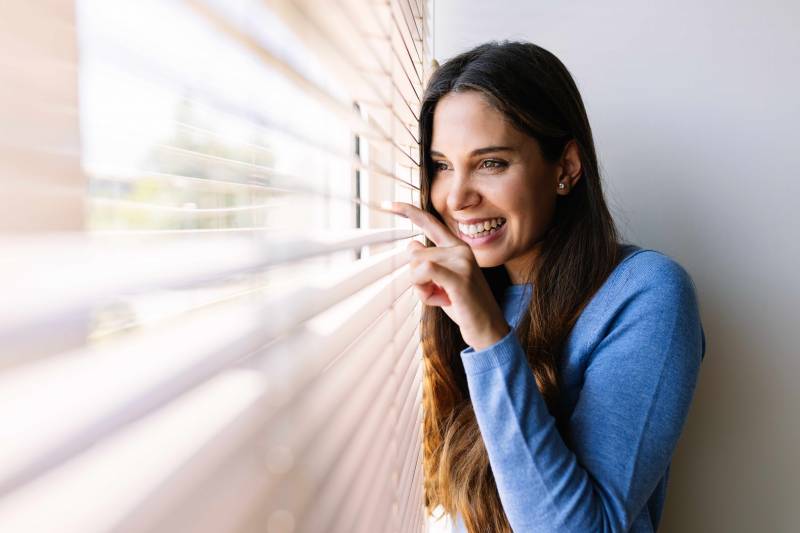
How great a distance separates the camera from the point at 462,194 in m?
1.11

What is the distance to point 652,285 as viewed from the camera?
3.08ft

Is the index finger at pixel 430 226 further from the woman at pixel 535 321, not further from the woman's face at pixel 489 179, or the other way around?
the woman's face at pixel 489 179

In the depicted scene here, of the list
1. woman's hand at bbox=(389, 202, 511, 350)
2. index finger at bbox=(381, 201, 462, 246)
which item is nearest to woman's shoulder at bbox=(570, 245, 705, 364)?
woman's hand at bbox=(389, 202, 511, 350)

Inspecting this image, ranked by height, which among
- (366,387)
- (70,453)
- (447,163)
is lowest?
(366,387)

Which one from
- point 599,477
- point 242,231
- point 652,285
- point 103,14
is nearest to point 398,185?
point 652,285

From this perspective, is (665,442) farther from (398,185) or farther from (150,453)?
(150,453)

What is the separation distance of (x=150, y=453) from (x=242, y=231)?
0.17 meters

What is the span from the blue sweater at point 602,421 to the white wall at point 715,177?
0.58m

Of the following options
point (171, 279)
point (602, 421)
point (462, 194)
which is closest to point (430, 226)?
point (462, 194)

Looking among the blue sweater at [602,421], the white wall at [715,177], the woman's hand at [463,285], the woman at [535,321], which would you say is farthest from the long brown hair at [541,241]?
the white wall at [715,177]

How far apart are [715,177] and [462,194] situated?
0.77 meters

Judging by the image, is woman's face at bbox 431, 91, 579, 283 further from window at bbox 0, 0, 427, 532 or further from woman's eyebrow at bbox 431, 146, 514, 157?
window at bbox 0, 0, 427, 532

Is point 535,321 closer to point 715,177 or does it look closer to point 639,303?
point 639,303

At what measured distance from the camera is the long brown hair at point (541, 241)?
3.39 ft
